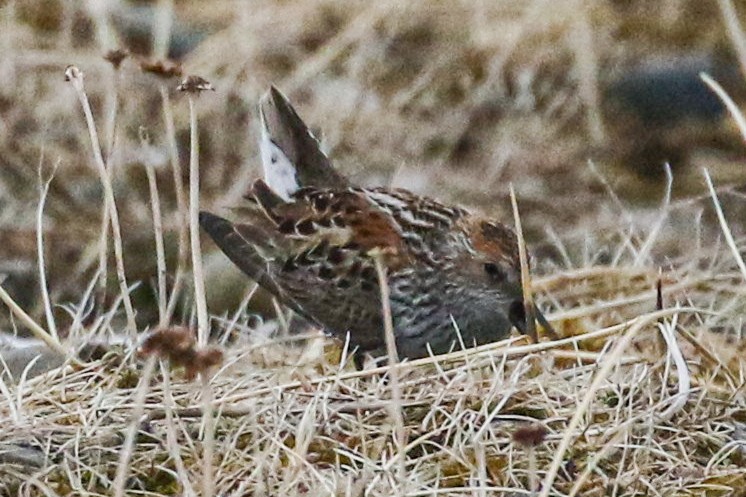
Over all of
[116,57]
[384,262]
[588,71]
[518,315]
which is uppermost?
[116,57]

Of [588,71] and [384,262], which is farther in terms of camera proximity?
[588,71]

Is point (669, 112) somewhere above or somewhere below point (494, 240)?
below

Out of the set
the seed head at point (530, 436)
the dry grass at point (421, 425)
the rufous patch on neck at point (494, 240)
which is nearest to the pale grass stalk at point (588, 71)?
the rufous patch on neck at point (494, 240)

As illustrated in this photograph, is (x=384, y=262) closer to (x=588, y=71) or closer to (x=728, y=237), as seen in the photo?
(x=728, y=237)

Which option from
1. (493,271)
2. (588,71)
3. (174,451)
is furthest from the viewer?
(588,71)

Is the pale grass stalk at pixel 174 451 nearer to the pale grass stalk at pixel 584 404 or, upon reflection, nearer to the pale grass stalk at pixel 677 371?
the pale grass stalk at pixel 584 404

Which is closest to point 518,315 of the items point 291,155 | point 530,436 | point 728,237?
point 728,237

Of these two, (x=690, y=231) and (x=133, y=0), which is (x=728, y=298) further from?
(x=133, y=0)
